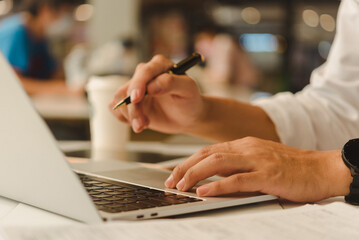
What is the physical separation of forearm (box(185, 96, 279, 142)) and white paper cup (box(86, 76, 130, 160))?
29 centimetres

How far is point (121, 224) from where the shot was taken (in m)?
0.42

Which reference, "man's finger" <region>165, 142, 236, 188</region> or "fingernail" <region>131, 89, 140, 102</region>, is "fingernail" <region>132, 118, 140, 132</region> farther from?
"man's finger" <region>165, 142, 236, 188</region>

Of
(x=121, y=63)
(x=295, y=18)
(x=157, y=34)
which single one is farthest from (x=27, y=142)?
(x=157, y=34)

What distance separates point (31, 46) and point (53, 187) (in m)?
3.12

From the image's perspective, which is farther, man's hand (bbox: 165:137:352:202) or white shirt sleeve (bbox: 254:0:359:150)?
white shirt sleeve (bbox: 254:0:359:150)

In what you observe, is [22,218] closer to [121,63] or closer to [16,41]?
[16,41]

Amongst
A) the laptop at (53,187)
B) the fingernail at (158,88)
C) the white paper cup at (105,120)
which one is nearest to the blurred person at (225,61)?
the white paper cup at (105,120)

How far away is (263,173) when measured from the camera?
1.92 ft

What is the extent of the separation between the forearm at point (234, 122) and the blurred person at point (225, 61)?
173 inches

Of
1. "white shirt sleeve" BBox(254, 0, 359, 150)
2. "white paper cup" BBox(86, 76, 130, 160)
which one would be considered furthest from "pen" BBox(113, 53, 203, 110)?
"white paper cup" BBox(86, 76, 130, 160)

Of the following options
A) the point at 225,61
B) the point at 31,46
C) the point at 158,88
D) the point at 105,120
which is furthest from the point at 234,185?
the point at 225,61

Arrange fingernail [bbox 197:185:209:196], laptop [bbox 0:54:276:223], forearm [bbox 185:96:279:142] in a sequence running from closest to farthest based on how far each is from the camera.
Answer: laptop [bbox 0:54:276:223] → fingernail [bbox 197:185:209:196] → forearm [bbox 185:96:279:142]

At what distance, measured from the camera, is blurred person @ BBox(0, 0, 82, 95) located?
129 inches

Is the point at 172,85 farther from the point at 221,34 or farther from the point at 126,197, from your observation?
the point at 221,34
